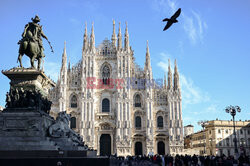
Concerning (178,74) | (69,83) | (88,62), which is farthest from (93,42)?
(178,74)

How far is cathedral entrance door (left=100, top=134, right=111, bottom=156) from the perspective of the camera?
44.4m

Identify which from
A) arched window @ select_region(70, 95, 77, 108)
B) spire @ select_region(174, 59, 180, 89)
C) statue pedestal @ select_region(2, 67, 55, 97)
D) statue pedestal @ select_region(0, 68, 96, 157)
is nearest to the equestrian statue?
statue pedestal @ select_region(2, 67, 55, 97)

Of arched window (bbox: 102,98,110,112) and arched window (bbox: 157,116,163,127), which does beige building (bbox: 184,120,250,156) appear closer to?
arched window (bbox: 157,116,163,127)

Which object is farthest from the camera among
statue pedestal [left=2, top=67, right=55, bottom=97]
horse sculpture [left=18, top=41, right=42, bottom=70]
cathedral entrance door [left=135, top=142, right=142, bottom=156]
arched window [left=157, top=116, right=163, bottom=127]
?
arched window [left=157, top=116, right=163, bottom=127]

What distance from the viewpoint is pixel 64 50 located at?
4697 centimetres

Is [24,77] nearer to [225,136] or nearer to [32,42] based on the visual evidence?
[32,42]

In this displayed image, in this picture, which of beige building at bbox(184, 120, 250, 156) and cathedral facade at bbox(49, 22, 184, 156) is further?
beige building at bbox(184, 120, 250, 156)

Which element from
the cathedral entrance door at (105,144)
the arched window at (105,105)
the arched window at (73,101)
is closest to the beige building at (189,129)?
the cathedral entrance door at (105,144)

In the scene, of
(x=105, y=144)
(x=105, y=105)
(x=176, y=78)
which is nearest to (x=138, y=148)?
(x=105, y=144)

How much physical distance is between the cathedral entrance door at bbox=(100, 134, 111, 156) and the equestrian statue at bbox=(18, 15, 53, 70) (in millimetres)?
33084

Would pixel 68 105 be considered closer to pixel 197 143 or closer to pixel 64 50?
pixel 64 50

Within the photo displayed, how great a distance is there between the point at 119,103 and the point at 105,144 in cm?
699

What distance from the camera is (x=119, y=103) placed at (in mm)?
44312

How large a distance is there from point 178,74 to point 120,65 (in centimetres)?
1005
